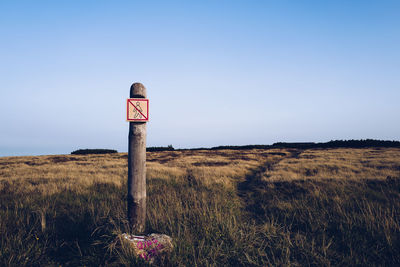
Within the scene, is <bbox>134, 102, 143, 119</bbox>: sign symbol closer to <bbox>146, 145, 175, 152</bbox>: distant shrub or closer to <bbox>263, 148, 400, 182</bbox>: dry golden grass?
<bbox>263, 148, 400, 182</bbox>: dry golden grass

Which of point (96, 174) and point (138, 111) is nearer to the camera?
point (138, 111)

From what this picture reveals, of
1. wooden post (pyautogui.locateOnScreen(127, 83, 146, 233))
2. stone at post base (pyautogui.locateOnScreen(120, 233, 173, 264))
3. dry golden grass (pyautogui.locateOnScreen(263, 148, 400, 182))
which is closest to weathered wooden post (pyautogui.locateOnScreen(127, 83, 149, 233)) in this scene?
wooden post (pyautogui.locateOnScreen(127, 83, 146, 233))

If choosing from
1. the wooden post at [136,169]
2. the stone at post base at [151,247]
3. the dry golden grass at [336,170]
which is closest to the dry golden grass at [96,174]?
the dry golden grass at [336,170]

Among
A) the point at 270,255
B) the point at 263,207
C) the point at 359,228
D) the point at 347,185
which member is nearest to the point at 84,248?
the point at 270,255

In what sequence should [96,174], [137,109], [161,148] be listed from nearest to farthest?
1. [137,109]
2. [96,174]
3. [161,148]

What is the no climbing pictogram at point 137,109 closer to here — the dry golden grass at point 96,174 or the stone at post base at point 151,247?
the stone at post base at point 151,247

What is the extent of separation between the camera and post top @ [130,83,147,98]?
3816 millimetres

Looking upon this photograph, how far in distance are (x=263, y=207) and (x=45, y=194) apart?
23.1 feet

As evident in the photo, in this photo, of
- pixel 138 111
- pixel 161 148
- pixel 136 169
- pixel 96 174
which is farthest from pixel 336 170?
pixel 161 148

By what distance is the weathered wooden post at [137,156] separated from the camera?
12.4 feet

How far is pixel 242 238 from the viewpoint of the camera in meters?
3.38

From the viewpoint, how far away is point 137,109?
378cm

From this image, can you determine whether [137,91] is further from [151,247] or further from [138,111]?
[151,247]

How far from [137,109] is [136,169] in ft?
3.58
